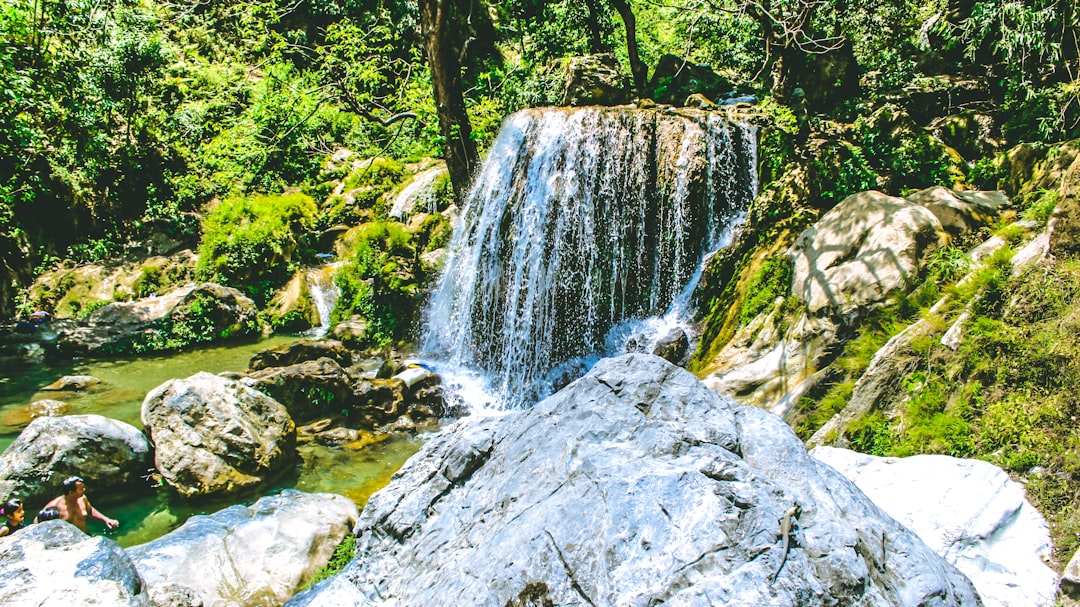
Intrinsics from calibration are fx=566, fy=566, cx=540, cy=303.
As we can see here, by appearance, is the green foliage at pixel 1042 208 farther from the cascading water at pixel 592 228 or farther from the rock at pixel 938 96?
the cascading water at pixel 592 228

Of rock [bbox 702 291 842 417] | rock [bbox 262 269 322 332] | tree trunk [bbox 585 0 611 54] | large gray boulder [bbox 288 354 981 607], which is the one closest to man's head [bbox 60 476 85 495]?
large gray boulder [bbox 288 354 981 607]

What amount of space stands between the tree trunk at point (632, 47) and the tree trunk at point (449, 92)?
489 cm

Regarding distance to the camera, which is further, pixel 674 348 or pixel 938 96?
pixel 938 96

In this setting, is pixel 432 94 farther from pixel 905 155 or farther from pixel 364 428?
pixel 905 155

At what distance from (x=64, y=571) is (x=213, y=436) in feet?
10.4

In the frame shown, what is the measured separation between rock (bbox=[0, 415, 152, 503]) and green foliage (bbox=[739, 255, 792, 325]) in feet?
25.1

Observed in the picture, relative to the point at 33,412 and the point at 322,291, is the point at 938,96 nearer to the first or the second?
the point at 322,291

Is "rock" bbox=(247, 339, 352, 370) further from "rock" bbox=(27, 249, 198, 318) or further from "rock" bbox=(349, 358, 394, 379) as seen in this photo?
"rock" bbox=(27, 249, 198, 318)

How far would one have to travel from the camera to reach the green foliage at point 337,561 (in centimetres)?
477

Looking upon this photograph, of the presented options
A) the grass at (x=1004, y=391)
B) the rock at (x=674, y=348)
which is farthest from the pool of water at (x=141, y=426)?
the grass at (x=1004, y=391)

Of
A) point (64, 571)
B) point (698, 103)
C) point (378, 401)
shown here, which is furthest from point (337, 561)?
point (698, 103)

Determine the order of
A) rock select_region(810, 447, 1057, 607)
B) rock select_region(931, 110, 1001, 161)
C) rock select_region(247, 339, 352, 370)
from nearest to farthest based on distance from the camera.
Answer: rock select_region(810, 447, 1057, 607) → rock select_region(931, 110, 1001, 161) → rock select_region(247, 339, 352, 370)

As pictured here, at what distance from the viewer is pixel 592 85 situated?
43.1ft

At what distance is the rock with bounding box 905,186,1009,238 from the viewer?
531 centimetres
